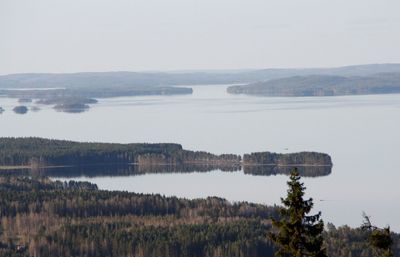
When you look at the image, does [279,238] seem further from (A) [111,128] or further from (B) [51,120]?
(B) [51,120]

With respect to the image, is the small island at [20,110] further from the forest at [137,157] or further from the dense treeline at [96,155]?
the dense treeline at [96,155]

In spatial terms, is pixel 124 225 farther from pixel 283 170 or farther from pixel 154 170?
pixel 154 170

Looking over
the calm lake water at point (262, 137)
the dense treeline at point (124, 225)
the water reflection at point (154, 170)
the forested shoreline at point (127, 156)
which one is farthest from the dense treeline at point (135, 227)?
the forested shoreline at point (127, 156)

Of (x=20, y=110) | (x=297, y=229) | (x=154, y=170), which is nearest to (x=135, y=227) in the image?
(x=297, y=229)

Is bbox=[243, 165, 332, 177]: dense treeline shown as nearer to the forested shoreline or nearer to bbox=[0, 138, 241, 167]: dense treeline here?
the forested shoreline

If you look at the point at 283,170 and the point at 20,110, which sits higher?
the point at 20,110

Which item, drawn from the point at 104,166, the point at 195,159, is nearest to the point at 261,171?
the point at 195,159

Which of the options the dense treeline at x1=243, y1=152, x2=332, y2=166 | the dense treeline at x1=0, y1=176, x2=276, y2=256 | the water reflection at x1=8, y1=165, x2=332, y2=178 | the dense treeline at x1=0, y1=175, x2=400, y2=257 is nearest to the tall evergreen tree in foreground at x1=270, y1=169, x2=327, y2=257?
the dense treeline at x1=0, y1=175, x2=400, y2=257
